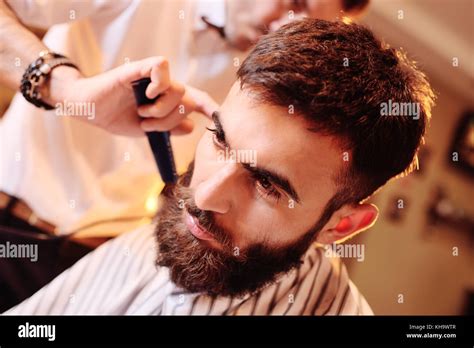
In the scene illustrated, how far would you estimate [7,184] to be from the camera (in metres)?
1.23

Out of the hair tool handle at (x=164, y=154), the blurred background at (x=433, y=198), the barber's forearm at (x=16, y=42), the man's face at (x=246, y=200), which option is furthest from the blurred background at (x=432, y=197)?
the hair tool handle at (x=164, y=154)

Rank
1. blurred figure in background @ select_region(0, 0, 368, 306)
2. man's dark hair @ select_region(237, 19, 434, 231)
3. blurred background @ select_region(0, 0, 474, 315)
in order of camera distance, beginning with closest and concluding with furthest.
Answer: man's dark hair @ select_region(237, 19, 434, 231), blurred figure in background @ select_region(0, 0, 368, 306), blurred background @ select_region(0, 0, 474, 315)

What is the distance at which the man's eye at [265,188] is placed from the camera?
0.99 meters

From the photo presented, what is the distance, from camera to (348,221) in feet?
3.52

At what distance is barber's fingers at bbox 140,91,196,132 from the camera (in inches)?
43.4

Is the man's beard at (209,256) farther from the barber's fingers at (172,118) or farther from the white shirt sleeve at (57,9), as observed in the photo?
the white shirt sleeve at (57,9)

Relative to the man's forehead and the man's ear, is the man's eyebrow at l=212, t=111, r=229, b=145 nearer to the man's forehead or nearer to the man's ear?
the man's forehead

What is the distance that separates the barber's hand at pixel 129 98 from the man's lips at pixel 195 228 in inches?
7.4

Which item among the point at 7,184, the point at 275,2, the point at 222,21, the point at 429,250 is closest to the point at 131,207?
the point at 7,184

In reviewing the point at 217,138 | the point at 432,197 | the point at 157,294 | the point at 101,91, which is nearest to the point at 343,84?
the point at 217,138

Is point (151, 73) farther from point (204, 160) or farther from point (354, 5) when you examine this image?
point (354, 5)

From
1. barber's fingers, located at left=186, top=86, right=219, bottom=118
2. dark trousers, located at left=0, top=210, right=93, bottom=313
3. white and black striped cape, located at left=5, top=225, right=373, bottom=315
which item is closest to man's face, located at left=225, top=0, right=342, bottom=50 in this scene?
barber's fingers, located at left=186, top=86, right=219, bottom=118

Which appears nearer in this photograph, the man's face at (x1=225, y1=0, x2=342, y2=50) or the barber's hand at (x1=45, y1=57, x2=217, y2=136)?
the barber's hand at (x1=45, y1=57, x2=217, y2=136)

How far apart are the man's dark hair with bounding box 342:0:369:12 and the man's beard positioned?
0.51 metres
